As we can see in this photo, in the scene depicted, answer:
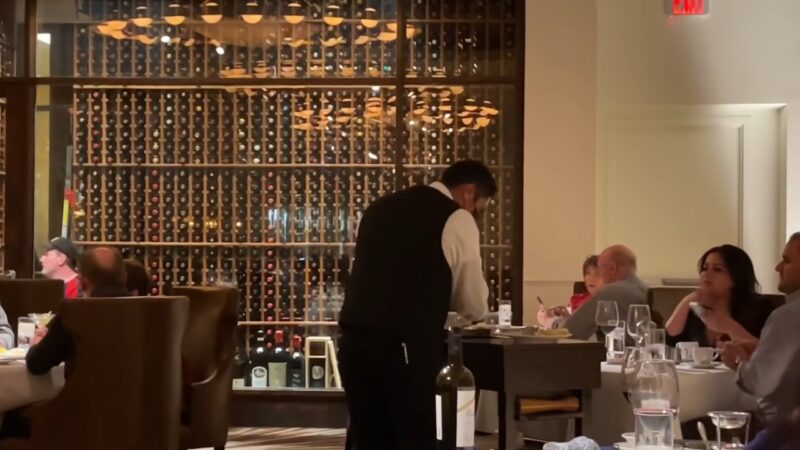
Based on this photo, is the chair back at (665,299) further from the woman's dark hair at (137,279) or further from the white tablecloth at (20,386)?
the white tablecloth at (20,386)

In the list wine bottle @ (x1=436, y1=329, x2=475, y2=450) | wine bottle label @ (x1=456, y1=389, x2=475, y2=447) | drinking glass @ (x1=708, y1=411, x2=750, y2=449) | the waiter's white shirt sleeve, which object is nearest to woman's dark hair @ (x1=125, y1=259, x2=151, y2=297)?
the waiter's white shirt sleeve

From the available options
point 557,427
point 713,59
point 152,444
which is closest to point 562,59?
point 713,59

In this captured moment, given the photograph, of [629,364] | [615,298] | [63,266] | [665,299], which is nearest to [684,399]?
[615,298]

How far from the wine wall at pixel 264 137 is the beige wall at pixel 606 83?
38 centimetres

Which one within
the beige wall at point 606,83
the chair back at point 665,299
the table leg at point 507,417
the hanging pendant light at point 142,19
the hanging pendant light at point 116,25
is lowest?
the table leg at point 507,417

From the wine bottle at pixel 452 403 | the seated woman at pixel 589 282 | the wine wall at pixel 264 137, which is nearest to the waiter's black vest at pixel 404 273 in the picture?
the wine bottle at pixel 452 403

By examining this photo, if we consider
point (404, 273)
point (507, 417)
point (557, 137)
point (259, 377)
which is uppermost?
point (557, 137)

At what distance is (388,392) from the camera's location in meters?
4.21

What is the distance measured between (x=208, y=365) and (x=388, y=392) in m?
1.96

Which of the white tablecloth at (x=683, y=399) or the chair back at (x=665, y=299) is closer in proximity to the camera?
the white tablecloth at (x=683, y=399)

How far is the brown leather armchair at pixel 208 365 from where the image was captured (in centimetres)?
549

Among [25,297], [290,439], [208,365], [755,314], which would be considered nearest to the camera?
[755,314]

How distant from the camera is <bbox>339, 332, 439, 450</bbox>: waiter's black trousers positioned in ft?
13.8

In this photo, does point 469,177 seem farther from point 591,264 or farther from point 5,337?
point 591,264
